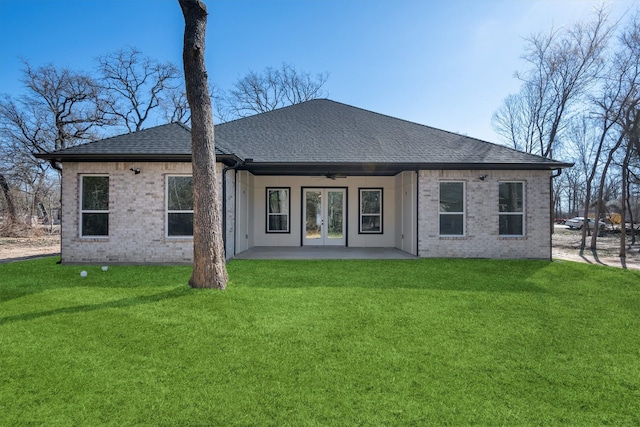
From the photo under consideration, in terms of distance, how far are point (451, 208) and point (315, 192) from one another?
5038 mm

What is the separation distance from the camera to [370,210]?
518 inches

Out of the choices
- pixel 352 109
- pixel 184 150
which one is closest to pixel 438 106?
pixel 352 109

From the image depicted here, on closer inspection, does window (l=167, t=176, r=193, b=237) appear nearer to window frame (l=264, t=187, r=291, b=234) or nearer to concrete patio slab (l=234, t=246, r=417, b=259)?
concrete patio slab (l=234, t=246, r=417, b=259)

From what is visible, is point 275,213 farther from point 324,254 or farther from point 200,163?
point 200,163

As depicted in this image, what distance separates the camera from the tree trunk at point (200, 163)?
6324mm

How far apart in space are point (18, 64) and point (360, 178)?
2344cm

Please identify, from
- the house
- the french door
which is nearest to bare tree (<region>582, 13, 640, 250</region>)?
the house

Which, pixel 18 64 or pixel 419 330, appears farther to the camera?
pixel 18 64

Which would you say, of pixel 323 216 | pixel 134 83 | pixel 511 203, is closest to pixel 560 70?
pixel 511 203

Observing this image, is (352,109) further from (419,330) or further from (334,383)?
(334,383)

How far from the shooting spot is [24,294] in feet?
19.1

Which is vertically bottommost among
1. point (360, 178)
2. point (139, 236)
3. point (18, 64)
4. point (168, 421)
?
point (168, 421)

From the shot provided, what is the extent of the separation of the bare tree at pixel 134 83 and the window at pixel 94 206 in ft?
65.8

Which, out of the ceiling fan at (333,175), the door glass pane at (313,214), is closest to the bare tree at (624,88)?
the ceiling fan at (333,175)
